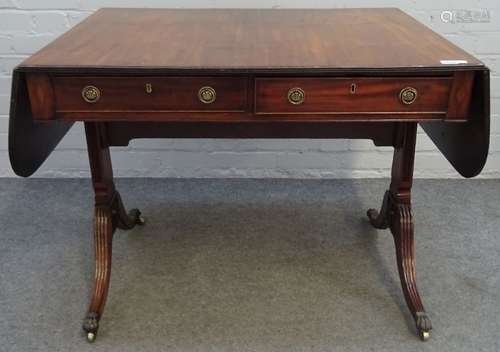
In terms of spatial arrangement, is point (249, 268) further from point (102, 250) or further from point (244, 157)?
point (244, 157)

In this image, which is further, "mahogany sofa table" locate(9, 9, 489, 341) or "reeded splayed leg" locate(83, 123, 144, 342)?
"reeded splayed leg" locate(83, 123, 144, 342)

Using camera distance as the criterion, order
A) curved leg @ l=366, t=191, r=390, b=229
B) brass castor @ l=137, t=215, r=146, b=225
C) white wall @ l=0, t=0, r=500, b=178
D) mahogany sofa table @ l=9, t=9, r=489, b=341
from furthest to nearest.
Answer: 1. white wall @ l=0, t=0, r=500, b=178
2. brass castor @ l=137, t=215, r=146, b=225
3. curved leg @ l=366, t=191, r=390, b=229
4. mahogany sofa table @ l=9, t=9, r=489, b=341

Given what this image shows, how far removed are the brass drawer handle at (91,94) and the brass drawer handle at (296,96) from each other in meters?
0.44

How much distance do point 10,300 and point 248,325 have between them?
2.54 feet

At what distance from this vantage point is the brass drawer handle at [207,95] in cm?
124

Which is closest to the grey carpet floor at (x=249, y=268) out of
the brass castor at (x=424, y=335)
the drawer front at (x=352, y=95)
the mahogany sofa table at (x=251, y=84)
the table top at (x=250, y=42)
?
the brass castor at (x=424, y=335)

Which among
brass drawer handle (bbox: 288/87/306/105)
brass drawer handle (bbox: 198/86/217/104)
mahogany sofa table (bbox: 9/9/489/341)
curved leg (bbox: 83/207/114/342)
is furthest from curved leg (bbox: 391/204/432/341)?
curved leg (bbox: 83/207/114/342)

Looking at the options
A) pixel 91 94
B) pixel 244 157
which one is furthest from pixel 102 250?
pixel 244 157

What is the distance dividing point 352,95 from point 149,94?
47 centimetres

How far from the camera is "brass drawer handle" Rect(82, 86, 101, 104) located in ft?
4.08

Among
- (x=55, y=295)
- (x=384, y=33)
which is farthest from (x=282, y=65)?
(x=55, y=295)

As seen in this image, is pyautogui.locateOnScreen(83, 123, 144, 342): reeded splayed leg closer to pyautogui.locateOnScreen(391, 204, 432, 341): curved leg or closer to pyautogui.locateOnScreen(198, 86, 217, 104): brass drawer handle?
pyautogui.locateOnScreen(198, 86, 217, 104): brass drawer handle

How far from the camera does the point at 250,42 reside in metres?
1.41

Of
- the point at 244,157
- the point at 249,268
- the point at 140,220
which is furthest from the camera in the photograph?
the point at 244,157
